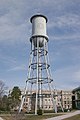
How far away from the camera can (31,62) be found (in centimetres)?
6016

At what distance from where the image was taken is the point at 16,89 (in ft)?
308

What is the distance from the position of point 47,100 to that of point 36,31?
75651mm

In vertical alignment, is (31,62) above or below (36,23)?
below

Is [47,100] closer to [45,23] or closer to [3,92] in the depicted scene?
[3,92]

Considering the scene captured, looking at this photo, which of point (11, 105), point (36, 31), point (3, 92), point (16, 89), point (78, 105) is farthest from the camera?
point (78, 105)

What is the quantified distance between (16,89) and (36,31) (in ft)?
133

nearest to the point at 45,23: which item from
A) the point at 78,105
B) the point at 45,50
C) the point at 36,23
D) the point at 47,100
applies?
the point at 36,23

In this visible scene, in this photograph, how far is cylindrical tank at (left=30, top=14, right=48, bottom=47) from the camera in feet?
193

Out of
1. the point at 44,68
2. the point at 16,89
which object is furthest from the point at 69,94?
the point at 44,68

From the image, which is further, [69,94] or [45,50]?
[69,94]

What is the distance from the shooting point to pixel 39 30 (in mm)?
58656

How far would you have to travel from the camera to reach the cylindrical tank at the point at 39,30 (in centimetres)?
5869

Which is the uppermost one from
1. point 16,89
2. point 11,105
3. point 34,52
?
point 34,52

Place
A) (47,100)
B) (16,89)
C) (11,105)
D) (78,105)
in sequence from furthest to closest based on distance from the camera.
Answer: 1. (47,100)
2. (78,105)
3. (16,89)
4. (11,105)
